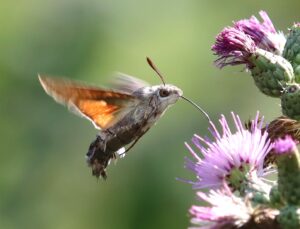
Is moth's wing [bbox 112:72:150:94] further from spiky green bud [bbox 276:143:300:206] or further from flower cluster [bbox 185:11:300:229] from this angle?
spiky green bud [bbox 276:143:300:206]

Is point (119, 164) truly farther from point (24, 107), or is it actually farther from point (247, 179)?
point (247, 179)

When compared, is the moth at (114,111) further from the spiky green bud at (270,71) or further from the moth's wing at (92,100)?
the spiky green bud at (270,71)

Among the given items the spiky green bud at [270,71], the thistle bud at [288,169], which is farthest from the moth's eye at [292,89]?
the thistle bud at [288,169]

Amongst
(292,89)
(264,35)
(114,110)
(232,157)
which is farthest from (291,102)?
(114,110)

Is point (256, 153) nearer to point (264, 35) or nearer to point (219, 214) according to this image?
point (219, 214)

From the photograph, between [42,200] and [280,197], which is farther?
[42,200]

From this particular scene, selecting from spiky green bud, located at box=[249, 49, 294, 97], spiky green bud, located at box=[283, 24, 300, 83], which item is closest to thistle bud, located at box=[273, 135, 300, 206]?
spiky green bud, located at box=[249, 49, 294, 97]

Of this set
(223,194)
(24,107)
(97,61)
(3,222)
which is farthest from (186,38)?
(223,194)
